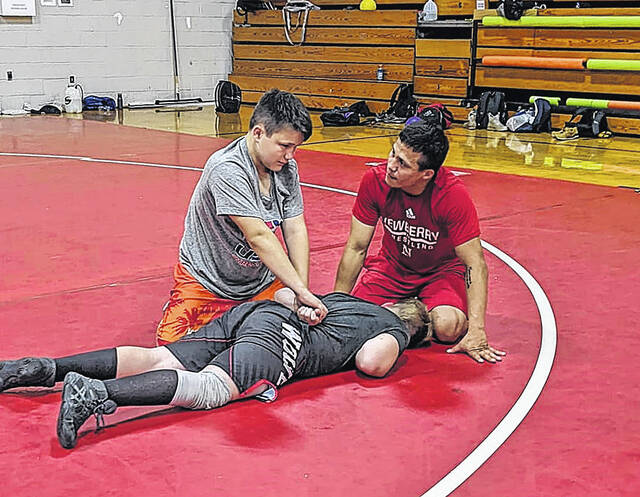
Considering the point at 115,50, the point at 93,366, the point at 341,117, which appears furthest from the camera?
the point at 115,50

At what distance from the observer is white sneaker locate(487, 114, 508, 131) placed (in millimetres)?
10125

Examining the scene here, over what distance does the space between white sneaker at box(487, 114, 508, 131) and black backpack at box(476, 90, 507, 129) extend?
4cm

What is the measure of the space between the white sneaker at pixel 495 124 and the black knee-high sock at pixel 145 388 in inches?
325

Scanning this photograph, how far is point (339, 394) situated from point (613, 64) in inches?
310

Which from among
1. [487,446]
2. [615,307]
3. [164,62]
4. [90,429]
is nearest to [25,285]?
[90,429]

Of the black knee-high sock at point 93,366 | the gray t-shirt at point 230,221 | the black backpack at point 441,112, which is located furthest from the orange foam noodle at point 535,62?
the black knee-high sock at point 93,366

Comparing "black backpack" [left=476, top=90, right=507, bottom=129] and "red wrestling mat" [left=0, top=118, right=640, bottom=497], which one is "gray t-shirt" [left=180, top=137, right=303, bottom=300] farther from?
"black backpack" [left=476, top=90, right=507, bottom=129]

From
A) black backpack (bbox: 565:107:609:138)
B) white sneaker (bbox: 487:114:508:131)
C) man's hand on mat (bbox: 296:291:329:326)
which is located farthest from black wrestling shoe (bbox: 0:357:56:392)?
white sneaker (bbox: 487:114:508:131)

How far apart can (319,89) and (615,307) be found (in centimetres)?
954

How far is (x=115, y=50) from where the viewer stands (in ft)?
41.9

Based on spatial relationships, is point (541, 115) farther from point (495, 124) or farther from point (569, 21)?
point (569, 21)

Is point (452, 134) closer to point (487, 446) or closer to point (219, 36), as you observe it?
point (219, 36)

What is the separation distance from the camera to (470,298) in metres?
3.07

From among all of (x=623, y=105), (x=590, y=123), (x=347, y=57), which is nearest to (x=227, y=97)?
(x=347, y=57)
